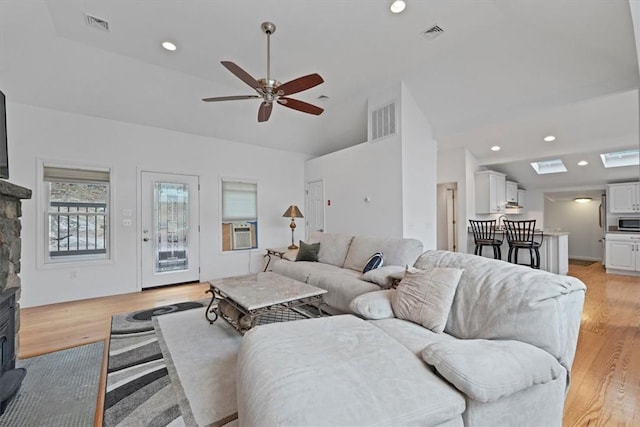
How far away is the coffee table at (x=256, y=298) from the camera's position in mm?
2490

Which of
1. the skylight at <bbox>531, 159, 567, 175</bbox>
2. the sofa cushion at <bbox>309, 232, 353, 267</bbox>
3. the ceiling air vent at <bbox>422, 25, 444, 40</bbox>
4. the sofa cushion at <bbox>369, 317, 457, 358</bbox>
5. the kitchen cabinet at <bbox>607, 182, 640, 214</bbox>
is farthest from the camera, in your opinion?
the skylight at <bbox>531, 159, 567, 175</bbox>

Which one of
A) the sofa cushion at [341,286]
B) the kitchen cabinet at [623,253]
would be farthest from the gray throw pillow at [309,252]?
the kitchen cabinet at [623,253]

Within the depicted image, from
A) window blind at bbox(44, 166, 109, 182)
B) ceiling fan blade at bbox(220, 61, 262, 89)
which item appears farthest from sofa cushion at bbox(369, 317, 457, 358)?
window blind at bbox(44, 166, 109, 182)

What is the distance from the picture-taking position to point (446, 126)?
4.78 meters

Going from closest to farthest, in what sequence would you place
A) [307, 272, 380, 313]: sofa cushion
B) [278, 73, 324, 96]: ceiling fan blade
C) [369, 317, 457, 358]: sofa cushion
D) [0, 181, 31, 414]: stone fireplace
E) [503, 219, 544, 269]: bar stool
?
1. [369, 317, 457, 358]: sofa cushion
2. [0, 181, 31, 414]: stone fireplace
3. [278, 73, 324, 96]: ceiling fan blade
4. [307, 272, 380, 313]: sofa cushion
5. [503, 219, 544, 269]: bar stool

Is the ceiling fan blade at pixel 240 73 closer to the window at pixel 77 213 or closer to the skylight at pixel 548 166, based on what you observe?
the window at pixel 77 213

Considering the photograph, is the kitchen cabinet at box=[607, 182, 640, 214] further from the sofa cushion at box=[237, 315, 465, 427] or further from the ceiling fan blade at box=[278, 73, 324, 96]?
the sofa cushion at box=[237, 315, 465, 427]

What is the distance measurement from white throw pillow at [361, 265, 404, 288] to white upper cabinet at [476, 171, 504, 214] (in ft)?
15.1

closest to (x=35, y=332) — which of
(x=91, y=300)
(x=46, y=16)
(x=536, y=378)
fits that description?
(x=91, y=300)

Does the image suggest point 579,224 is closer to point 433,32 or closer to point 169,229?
point 433,32

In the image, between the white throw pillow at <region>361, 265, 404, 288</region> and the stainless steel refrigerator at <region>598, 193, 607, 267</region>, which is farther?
the stainless steel refrigerator at <region>598, 193, 607, 267</region>

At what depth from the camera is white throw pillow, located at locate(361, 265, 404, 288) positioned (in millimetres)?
2750

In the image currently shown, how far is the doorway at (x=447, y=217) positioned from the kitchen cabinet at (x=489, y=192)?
23.9 inches

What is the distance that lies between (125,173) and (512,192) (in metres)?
8.16
